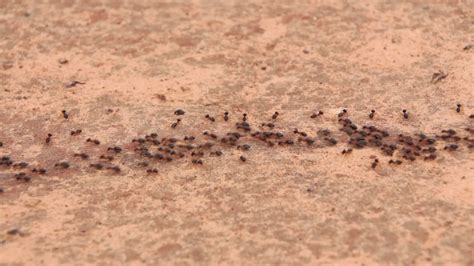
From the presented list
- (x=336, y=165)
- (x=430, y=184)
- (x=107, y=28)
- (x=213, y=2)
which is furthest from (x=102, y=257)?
(x=213, y=2)

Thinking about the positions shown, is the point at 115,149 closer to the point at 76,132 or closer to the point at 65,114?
Result: the point at 76,132

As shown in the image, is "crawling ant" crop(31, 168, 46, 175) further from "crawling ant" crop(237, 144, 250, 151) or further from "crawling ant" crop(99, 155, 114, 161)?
"crawling ant" crop(237, 144, 250, 151)

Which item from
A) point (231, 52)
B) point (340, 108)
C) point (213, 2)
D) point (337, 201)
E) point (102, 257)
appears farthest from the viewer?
point (213, 2)

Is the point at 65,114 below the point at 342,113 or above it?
below

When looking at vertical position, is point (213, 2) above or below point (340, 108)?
above

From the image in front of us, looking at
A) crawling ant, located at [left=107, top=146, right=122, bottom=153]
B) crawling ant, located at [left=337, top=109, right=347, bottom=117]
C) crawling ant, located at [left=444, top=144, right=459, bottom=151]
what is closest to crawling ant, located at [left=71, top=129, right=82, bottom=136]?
crawling ant, located at [left=107, top=146, right=122, bottom=153]

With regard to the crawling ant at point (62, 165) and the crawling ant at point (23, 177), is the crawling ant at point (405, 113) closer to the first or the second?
the crawling ant at point (62, 165)

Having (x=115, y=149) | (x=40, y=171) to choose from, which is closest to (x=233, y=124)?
(x=115, y=149)

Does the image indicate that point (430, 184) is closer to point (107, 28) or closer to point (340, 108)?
point (340, 108)
